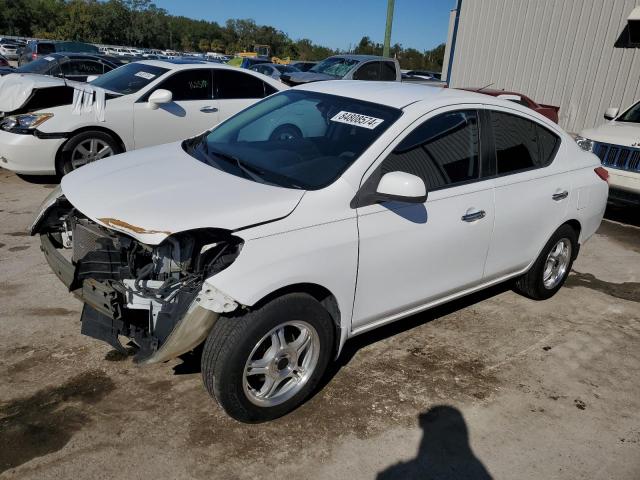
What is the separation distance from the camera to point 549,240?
4410 millimetres

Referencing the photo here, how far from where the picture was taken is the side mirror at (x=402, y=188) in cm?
290

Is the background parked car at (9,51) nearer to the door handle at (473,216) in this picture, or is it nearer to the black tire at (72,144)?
the black tire at (72,144)

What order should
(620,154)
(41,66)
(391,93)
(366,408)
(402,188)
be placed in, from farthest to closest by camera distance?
(41,66)
(620,154)
(391,93)
(366,408)
(402,188)

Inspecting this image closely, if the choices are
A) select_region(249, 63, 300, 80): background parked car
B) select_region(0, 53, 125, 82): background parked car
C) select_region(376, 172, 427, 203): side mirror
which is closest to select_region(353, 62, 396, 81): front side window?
select_region(249, 63, 300, 80): background parked car

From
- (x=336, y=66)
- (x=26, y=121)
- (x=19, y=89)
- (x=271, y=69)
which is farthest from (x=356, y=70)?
(x=26, y=121)

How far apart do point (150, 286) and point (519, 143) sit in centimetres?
279

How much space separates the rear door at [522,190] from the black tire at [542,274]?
5.2 inches

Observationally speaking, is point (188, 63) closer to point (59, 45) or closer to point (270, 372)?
point (270, 372)

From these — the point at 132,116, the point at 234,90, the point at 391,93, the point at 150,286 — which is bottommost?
the point at 150,286

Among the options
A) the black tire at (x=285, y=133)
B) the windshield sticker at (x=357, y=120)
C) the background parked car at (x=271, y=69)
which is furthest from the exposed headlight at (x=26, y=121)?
the background parked car at (x=271, y=69)

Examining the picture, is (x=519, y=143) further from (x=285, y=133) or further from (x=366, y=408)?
(x=366, y=408)

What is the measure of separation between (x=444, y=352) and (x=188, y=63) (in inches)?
230

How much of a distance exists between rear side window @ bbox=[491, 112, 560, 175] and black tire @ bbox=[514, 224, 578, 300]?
659 millimetres

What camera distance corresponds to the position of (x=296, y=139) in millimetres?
3631
